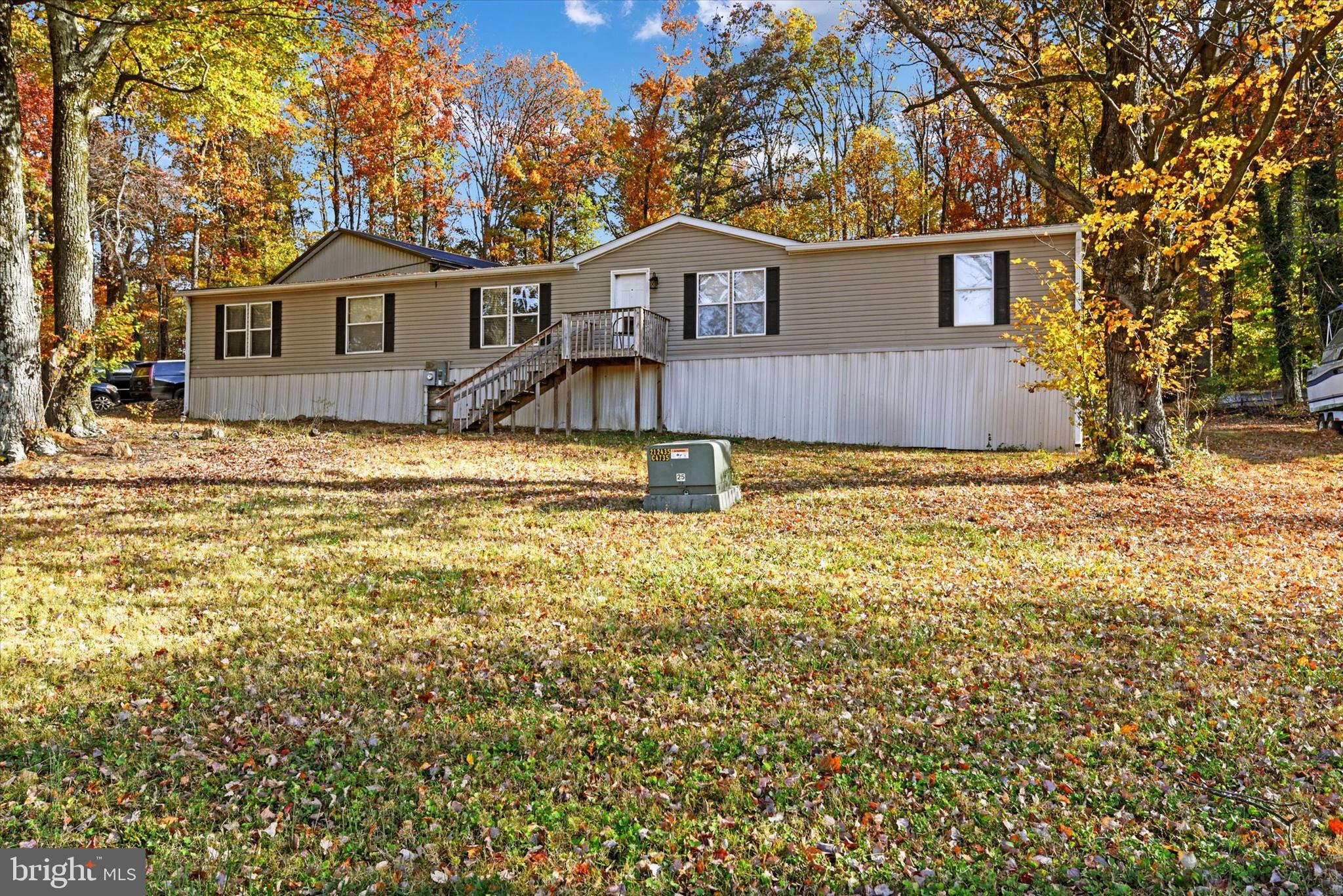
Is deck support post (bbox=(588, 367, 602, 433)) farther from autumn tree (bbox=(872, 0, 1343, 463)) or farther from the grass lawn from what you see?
the grass lawn

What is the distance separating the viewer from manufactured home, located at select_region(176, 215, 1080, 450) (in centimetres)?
1662

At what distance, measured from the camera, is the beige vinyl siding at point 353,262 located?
22469mm

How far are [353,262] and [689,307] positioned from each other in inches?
432

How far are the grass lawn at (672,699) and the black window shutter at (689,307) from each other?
1000 centimetres

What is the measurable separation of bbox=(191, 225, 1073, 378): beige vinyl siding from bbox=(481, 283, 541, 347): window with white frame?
Result: 0.21 meters

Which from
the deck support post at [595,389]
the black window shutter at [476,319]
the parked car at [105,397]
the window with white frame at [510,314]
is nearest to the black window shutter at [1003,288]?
the deck support post at [595,389]

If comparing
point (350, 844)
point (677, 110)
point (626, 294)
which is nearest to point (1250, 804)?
point (350, 844)

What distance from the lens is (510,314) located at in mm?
19734

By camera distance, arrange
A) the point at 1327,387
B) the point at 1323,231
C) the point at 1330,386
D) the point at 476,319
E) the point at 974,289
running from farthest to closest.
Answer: the point at 1323,231, the point at 476,319, the point at 974,289, the point at 1327,387, the point at 1330,386

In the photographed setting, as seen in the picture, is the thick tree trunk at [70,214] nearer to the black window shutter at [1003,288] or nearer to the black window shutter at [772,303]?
the black window shutter at [772,303]

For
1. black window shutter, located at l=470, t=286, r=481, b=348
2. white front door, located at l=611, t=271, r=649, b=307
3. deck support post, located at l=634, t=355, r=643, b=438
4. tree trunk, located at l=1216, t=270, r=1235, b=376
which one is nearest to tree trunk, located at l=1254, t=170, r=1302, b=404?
tree trunk, located at l=1216, t=270, r=1235, b=376

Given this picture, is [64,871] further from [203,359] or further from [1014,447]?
[203,359]

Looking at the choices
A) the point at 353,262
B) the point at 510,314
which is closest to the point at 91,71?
the point at 510,314

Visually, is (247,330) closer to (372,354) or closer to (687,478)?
(372,354)
